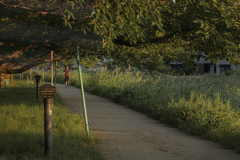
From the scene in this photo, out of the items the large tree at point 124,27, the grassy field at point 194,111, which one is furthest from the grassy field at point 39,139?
the grassy field at point 194,111

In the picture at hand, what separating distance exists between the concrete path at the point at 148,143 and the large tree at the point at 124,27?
→ 2098 mm

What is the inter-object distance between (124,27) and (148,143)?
2689mm

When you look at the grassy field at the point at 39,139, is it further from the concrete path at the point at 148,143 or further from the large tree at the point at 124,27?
the large tree at the point at 124,27

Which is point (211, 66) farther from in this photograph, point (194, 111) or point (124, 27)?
point (124, 27)

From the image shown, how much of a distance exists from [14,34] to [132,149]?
7.55 meters

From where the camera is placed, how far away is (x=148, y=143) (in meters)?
7.31

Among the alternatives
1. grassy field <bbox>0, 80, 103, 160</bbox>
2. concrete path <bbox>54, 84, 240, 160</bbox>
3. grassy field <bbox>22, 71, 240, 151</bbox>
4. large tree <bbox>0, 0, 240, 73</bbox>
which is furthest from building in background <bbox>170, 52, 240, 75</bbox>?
grassy field <bbox>0, 80, 103, 160</bbox>

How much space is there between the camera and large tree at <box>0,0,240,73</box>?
7.10 m

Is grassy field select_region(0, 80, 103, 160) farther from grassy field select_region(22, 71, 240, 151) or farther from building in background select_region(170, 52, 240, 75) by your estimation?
building in background select_region(170, 52, 240, 75)

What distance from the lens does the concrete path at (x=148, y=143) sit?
6.25m

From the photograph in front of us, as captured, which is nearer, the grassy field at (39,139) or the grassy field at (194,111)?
the grassy field at (39,139)

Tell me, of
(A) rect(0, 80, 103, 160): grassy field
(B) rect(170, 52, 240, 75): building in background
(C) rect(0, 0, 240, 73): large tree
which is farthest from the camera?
(B) rect(170, 52, 240, 75): building in background

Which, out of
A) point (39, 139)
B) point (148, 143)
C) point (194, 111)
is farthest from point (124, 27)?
point (194, 111)

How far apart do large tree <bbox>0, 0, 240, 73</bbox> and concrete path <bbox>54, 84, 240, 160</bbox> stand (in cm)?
210
